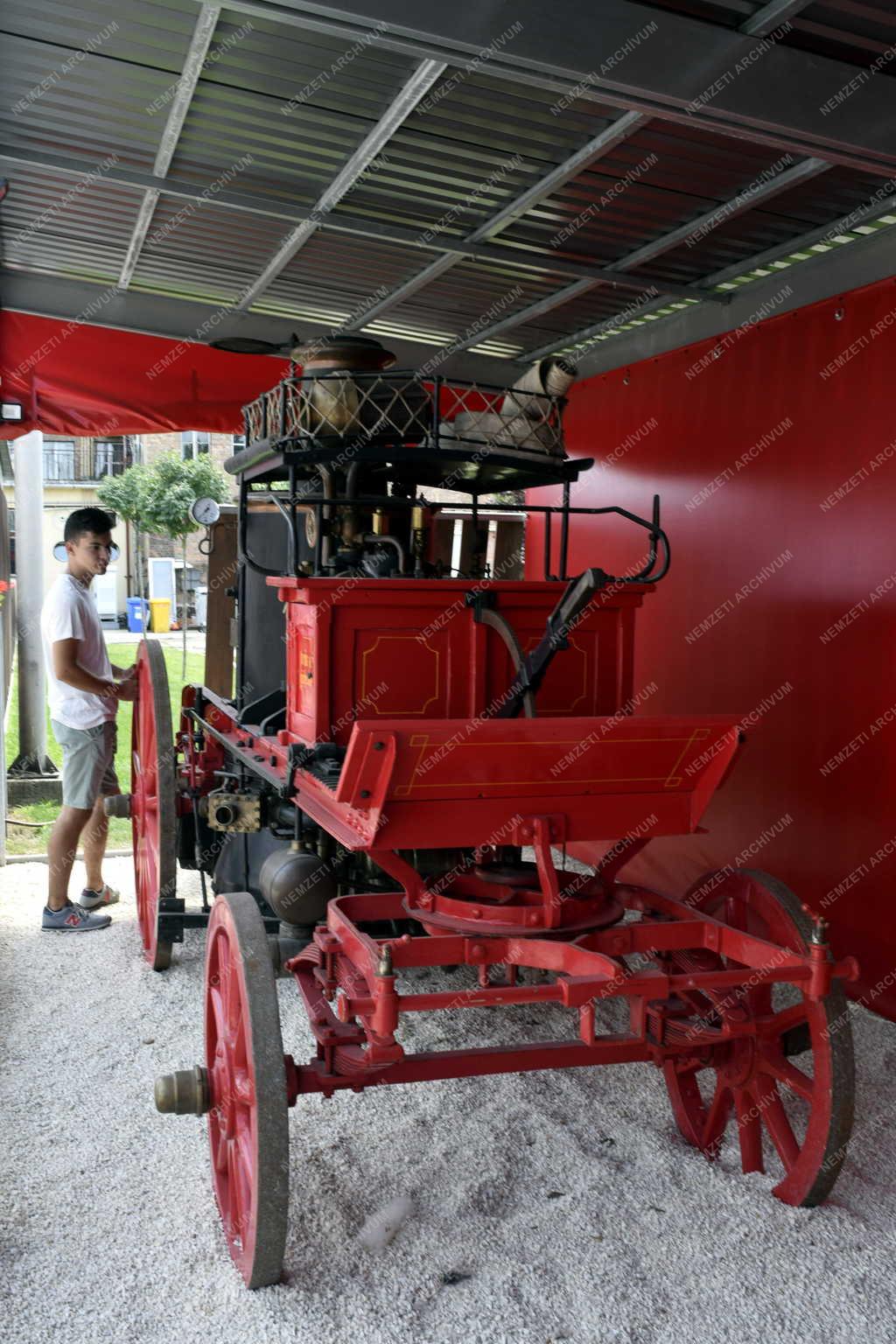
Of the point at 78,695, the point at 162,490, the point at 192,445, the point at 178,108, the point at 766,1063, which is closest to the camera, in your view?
the point at 766,1063

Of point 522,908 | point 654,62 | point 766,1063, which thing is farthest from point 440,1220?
point 654,62

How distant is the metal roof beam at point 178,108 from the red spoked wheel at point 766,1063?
2780 mm

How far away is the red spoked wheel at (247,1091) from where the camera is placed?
2.21 meters

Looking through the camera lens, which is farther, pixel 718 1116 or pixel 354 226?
pixel 354 226

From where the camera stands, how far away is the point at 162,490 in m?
22.6

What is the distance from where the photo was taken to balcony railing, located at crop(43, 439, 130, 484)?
2708 centimetres

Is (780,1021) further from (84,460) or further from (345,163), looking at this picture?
(84,460)

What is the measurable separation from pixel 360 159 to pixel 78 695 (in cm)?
246

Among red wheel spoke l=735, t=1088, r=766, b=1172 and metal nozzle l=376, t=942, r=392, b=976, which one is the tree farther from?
metal nozzle l=376, t=942, r=392, b=976

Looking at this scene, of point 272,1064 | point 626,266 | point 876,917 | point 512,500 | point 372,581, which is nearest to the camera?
point 272,1064

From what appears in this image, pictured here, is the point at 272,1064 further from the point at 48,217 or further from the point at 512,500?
the point at 512,500

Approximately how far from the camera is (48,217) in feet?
15.5

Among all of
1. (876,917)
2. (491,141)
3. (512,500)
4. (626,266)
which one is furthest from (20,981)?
(512,500)

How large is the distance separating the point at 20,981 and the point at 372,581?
7.49ft
